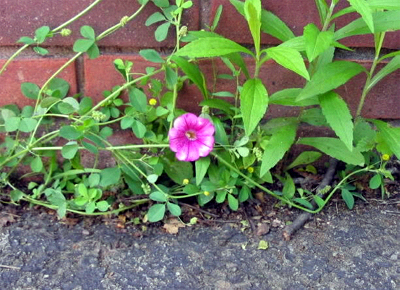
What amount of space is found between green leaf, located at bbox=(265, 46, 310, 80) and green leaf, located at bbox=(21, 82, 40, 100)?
583 millimetres

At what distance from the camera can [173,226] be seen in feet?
3.97

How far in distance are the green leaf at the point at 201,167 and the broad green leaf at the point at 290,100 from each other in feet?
0.63

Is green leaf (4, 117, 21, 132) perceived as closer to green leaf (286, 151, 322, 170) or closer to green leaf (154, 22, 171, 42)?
green leaf (154, 22, 171, 42)

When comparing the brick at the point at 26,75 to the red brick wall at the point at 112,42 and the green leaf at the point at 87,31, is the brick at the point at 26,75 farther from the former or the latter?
the green leaf at the point at 87,31

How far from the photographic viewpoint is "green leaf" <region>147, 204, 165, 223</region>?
1.14 meters

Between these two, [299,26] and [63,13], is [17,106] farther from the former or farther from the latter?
[299,26]

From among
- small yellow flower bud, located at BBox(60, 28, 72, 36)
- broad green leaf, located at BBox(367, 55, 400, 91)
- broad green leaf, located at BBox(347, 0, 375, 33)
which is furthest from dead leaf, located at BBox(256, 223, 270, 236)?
small yellow flower bud, located at BBox(60, 28, 72, 36)

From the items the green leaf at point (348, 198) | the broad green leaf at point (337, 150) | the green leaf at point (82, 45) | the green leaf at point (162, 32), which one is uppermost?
the green leaf at point (162, 32)

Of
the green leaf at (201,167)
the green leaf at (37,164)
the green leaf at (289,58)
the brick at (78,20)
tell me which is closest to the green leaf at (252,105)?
the green leaf at (289,58)

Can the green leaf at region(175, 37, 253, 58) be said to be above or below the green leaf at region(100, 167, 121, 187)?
above

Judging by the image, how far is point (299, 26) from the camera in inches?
50.4

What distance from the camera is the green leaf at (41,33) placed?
1152mm

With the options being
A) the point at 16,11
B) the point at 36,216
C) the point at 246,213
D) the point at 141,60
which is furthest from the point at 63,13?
the point at 246,213

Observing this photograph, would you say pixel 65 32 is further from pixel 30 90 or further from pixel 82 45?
pixel 30 90
